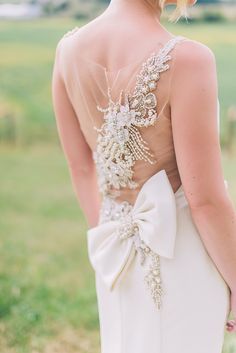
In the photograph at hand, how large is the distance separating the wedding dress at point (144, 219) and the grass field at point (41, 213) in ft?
3.89

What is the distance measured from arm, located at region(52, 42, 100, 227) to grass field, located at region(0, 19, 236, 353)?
3.66 ft

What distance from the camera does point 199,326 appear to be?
139 cm

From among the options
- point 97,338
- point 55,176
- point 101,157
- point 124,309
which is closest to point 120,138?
point 101,157

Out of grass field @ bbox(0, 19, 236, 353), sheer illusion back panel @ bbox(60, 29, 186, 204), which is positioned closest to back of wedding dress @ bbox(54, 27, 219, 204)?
sheer illusion back panel @ bbox(60, 29, 186, 204)

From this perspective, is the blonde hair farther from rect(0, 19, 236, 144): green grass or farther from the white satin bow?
rect(0, 19, 236, 144): green grass

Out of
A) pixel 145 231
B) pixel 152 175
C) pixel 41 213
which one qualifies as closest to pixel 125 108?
pixel 152 175

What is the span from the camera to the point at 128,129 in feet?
4.33

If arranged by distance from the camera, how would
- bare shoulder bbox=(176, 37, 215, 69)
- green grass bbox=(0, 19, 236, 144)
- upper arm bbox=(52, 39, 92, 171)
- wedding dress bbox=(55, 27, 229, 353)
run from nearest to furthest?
bare shoulder bbox=(176, 37, 215, 69) < wedding dress bbox=(55, 27, 229, 353) < upper arm bbox=(52, 39, 92, 171) < green grass bbox=(0, 19, 236, 144)

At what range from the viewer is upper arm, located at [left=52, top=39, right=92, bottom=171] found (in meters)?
1.50

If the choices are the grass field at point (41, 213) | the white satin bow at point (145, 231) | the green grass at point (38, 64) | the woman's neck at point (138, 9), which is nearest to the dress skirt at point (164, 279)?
the white satin bow at point (145, 231)

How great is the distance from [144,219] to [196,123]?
265 mm

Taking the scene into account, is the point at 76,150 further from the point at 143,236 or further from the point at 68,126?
the point at 143,236

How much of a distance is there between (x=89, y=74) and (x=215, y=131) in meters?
0.28

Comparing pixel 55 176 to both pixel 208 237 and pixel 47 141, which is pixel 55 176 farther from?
pixel 208 237
